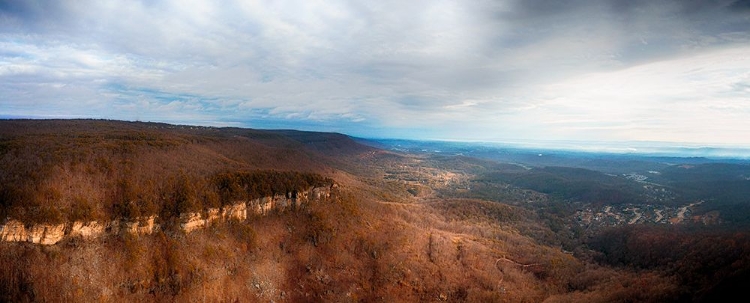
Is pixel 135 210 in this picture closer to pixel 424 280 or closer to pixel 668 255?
pixel 424 280

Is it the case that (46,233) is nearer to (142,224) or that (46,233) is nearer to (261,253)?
(142,224)

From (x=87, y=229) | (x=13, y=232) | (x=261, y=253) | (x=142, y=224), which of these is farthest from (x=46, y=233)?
(x=261, y=253)

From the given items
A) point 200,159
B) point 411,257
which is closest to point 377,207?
point 411,257

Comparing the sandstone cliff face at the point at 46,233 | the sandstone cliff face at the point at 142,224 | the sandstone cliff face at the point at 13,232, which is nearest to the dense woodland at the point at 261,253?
the sandstone cliff face at the point at 13,232

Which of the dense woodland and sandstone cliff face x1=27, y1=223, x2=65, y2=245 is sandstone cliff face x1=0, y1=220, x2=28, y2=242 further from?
the dense woodland

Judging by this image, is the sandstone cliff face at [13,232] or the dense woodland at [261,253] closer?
the sandstone cliff face at [13,232]

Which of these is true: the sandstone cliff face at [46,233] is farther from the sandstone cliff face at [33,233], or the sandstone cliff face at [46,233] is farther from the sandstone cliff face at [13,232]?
the sandstone cliff face at [13,232]

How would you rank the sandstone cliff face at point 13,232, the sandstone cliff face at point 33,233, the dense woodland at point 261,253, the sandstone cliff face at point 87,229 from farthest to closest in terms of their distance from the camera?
1. the sandstone cliff face at point 87,229
2. the dense woodland at point 261,253
3. the sandstone cliff face at point 33,233
4. the sandstone cliff face at point 13,232

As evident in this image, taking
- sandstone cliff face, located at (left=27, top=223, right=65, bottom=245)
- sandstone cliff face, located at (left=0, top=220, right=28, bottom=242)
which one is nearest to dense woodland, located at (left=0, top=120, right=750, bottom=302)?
sandstone cliff face, located at (left=0, top=220, right=28, bottom=242)
